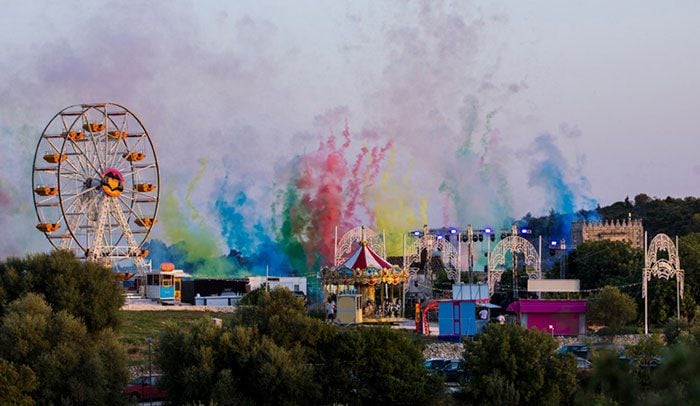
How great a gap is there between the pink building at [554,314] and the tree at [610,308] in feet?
2.74

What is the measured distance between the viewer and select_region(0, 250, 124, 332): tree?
45.4 meters

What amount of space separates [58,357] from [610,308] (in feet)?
104

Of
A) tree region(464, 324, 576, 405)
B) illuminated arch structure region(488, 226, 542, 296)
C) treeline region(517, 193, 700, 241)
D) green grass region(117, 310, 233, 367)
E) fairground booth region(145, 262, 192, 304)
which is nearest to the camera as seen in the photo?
tree region(464, 324, 576, 405)

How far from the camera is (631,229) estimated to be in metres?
125

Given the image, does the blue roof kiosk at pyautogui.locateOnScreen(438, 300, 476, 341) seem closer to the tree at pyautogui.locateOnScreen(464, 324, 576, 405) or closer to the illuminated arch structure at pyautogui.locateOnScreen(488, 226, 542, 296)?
the tree at pyautogui.locateOnScreen(464, 324, 576, 405)

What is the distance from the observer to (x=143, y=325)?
57188 mm

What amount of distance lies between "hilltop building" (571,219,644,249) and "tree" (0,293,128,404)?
89442 mm

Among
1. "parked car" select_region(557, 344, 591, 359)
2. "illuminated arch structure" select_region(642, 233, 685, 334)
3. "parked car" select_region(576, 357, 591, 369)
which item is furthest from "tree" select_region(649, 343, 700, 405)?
"illuminated arch structure" select_region(642, 233, 685, 334)

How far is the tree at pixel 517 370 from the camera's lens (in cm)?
3803

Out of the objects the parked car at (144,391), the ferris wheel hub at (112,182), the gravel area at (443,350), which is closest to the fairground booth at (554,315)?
the gravel area at (443,350)

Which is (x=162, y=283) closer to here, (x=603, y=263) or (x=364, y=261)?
(x=364, y=261)

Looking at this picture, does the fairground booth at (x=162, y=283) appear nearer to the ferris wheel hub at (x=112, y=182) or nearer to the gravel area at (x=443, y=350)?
the ferris wheel hub at (x=112, y=182)

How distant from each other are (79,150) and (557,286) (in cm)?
3224

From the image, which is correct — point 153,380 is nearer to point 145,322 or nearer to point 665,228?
point 145,322
